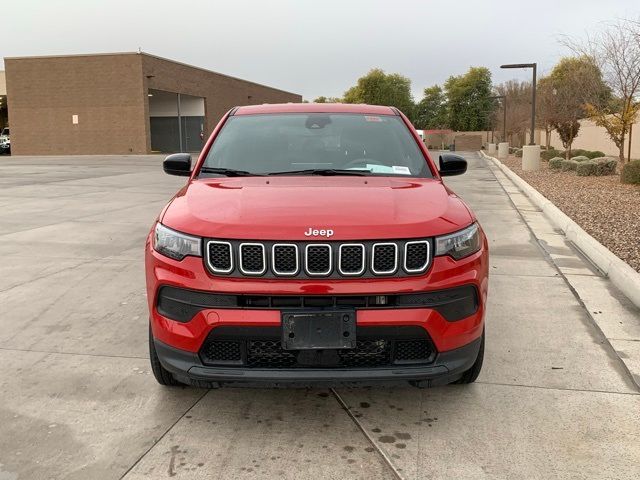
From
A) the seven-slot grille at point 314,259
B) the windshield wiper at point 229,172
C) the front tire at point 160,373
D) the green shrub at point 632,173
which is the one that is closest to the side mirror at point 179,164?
the windshield wiper at point 229,172

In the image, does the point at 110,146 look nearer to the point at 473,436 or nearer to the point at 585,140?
the point at 585,140

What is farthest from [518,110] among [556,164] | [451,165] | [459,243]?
[459,243]

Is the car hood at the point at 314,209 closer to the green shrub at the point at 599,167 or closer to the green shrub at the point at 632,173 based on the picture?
the green shrub at the point at 632,173

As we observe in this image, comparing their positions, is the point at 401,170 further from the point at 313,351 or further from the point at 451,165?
the point at 313,351

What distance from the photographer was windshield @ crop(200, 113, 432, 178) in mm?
4094

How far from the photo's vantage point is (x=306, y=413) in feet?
11.2

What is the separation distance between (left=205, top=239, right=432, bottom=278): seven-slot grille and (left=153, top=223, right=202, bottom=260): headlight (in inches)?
6.4

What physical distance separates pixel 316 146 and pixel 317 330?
6.14ft

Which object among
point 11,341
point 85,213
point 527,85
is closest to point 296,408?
point 11,341

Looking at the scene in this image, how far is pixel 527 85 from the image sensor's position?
54.5 m

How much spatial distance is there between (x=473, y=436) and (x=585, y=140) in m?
41.0

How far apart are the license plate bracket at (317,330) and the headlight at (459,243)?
60 cm

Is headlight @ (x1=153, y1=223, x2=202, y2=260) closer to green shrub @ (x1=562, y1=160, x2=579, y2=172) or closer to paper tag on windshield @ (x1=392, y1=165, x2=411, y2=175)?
paper tag on windshield @ (x1=392, y1=165, x2=411, y2=175)

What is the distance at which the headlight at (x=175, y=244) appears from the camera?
2988 millimetres
